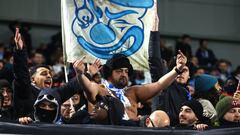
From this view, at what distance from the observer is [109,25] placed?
8.52 m

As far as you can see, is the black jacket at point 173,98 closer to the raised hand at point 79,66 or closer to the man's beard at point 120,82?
the man's beard at point 120,82

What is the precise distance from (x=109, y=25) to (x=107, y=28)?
0.06m

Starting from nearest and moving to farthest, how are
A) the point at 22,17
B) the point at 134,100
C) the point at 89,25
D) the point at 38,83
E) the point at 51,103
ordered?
the point at 51,103 → the point at 134,100 → the point at 38,83 → the point at 89,25 → the point at 22,17

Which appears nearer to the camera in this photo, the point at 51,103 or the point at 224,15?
the point at 51,103

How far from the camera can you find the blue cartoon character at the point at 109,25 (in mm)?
8250

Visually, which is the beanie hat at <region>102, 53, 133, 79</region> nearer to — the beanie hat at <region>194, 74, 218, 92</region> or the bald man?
the bald man

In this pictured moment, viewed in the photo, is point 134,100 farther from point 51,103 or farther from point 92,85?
→ point 51,103

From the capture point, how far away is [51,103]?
6492 millimetres

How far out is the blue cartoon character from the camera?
8250mm

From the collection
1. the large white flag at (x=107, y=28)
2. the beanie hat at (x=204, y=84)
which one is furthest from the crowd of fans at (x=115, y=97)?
the large white flag at (x=107, y=28)

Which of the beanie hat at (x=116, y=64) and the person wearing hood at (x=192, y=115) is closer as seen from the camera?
the person wearing hood at (x=192, y=115)

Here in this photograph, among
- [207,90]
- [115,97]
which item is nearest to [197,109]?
[115,97]

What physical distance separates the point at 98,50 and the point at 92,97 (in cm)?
144

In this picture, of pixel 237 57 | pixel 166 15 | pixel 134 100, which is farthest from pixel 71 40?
pixel 237 57
